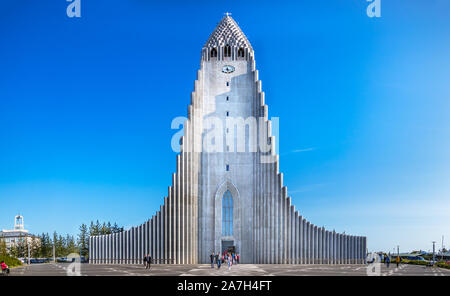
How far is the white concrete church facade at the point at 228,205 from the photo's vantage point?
5116 cm

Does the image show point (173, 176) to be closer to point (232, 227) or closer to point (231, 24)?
point (232, 227)

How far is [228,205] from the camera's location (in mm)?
52938

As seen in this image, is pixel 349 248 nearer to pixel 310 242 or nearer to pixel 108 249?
pixel 310 242

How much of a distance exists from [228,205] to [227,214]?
104 cm

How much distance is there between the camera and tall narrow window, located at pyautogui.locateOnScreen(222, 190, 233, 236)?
52.4m

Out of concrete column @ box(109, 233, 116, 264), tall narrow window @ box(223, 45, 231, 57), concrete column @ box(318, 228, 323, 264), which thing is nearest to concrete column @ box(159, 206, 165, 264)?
concrete column @ box(109, 233, 116, 264)

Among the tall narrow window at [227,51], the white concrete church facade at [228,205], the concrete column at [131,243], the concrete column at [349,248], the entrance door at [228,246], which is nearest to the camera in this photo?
the white concrete church facade at [228,205]

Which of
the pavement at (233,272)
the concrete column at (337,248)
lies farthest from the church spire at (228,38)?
the pavement at (233,272)

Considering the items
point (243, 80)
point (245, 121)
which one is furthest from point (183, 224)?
point (243, 80)

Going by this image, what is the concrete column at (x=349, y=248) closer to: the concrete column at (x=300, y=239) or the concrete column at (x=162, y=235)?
the concrete column at (x=300, y=239)

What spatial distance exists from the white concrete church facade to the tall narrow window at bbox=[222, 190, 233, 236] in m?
0.11

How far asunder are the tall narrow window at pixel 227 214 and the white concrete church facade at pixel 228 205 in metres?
0.11
